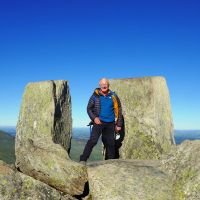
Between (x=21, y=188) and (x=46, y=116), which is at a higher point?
(x=46, y=116)

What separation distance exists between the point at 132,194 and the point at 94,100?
20.3 feet

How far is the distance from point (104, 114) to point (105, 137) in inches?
47.6

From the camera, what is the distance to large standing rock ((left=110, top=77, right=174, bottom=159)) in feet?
60.5

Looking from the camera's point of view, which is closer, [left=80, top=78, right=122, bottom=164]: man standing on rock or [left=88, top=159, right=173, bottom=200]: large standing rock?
[left=88, top=159, right=173, bottom=200]: large standing rock

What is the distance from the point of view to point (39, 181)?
39.4ft

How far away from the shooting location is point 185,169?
37.5ft

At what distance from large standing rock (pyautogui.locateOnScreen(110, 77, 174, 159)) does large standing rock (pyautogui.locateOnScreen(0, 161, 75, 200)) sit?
7136 mm

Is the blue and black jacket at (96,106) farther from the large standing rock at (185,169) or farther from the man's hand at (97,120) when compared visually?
the large standing rock at (185,169)

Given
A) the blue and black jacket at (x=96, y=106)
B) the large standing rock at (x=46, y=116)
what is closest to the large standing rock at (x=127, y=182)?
the large standing rock at (x=46, y=116)

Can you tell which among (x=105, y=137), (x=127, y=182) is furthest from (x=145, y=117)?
(x=127, y=182)

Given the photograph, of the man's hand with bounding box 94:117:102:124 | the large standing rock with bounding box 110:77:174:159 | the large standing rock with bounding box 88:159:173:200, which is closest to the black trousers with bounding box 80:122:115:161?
the man's hand with bounding box 94:117:102:124

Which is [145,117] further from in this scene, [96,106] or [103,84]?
[103,84]

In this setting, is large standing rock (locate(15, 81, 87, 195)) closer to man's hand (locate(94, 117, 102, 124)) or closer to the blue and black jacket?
man's hand (locate(94, 117, 102, 124))

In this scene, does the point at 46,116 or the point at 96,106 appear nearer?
the point at 96,106
